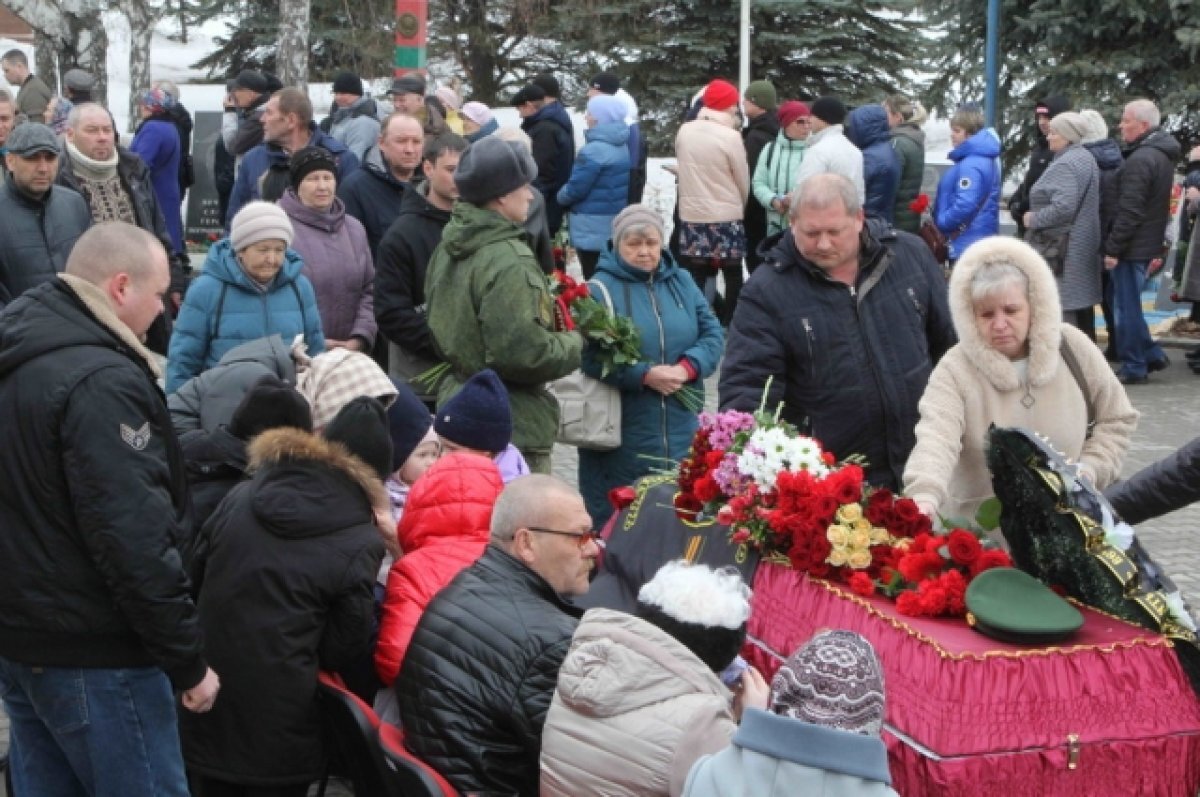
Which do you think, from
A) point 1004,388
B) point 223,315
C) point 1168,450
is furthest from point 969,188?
point 1004,388

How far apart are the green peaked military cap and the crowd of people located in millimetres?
610

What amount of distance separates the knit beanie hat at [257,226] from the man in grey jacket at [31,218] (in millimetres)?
1324

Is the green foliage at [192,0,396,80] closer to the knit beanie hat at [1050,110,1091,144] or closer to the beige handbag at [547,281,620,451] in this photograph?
the knit beanie hat at [1050,110,1091,144]

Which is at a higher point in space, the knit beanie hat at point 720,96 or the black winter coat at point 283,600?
the knit beanie hat at point 720,96

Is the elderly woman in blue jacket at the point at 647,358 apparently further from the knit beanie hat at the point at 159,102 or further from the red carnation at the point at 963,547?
the knit beanie hat at the point at 159,102

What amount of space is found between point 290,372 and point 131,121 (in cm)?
1930

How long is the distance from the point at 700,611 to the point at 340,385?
2324 mm

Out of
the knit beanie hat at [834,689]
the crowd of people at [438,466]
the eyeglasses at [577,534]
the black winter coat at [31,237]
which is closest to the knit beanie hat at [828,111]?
the crowd of people at [438,466]

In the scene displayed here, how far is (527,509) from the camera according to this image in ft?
14.0

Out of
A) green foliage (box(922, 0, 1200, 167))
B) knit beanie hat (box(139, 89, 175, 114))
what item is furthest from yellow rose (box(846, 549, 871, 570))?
green foliage (box(922, 0, 1200, 167))

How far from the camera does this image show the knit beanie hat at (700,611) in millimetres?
3588

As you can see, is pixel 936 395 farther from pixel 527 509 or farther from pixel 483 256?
pixel 483 256

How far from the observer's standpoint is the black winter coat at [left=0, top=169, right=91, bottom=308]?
7645 millimetres

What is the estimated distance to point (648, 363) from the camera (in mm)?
7254
